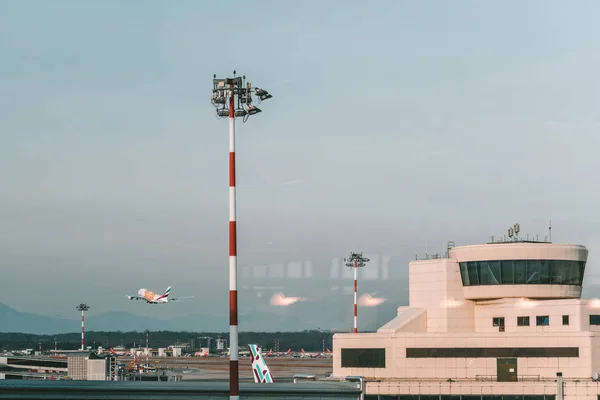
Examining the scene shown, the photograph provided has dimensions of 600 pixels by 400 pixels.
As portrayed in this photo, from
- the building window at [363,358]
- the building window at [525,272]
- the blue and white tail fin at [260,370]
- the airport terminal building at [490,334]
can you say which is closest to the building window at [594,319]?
the airport terminal building at [490,334]

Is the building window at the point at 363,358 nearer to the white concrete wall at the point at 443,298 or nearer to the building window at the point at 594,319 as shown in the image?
the white concrete wall at the point at 443,298

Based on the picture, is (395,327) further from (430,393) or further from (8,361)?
(8,361)

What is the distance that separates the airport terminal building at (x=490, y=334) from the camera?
8375 cm

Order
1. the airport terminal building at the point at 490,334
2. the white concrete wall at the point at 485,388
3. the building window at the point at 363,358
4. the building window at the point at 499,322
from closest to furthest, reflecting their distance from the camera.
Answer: the white concrete wall at the point at 485,388, the airport terminal building at the point at 490,334, the building window at the point at 363,358, the building window at the point at 499,322

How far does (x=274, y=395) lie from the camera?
4706cm

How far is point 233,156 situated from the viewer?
43500 millimetres

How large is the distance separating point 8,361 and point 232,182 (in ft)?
533

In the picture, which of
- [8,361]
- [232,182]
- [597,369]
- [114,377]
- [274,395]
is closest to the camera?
[232,182]

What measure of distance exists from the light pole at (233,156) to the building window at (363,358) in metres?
47.2

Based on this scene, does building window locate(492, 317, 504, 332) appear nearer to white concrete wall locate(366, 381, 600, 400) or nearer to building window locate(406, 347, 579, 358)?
building window locate(406, 347, 579, 358)

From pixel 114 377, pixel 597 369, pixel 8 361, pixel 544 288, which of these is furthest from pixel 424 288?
pixel 8 361

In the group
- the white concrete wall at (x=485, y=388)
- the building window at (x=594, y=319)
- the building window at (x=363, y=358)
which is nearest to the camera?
the white concrete wall at (x=485, y=388)

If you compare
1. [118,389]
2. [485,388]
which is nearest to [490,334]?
[485,388]

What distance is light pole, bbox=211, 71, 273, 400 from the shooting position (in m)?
41.3
